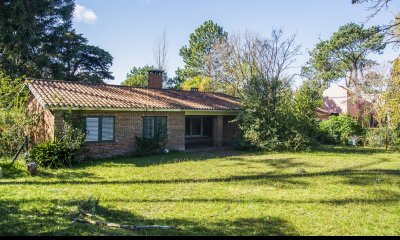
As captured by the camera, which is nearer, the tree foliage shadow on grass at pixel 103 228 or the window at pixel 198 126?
the tree foliage shadow on grass at pixel 103 228

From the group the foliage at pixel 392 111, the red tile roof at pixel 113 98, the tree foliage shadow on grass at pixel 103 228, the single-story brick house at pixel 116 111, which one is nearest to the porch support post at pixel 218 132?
the single-story brick house at pixel 116 111

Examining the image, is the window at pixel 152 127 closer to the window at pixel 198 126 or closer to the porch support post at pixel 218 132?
the porch support post at pixel 218 132

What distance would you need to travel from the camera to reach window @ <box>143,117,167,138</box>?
1833 cm

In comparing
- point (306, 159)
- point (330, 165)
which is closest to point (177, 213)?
point (330, 165)

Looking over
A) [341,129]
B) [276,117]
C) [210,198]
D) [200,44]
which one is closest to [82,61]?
[200,44]

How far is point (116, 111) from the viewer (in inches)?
664

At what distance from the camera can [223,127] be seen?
2495cm

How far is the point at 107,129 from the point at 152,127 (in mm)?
→ 2739

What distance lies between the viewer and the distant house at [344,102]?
119 feet

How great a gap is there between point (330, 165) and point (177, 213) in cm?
948

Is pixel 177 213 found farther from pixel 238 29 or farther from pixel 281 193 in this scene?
pixel 238 29

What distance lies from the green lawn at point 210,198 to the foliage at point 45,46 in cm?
1314

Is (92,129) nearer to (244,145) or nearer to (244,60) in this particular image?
(244,145)

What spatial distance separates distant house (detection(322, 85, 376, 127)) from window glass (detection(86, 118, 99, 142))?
28.1 meters
